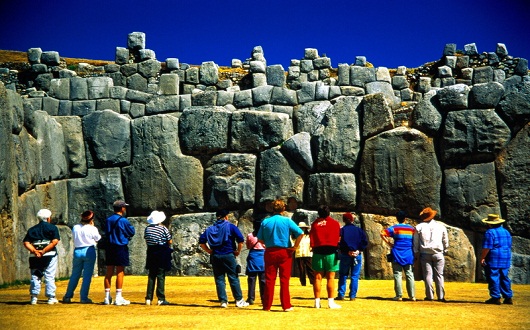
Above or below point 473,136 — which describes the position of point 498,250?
below

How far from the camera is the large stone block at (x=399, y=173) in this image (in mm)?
18578

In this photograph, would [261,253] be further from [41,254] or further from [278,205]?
[41,254]

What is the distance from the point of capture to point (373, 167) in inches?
747

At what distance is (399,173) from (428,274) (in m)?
5.44

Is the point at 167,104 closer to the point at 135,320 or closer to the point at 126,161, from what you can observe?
the point at 126,161

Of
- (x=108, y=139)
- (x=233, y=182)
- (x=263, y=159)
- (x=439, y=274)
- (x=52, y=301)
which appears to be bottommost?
(x=52, y=301)

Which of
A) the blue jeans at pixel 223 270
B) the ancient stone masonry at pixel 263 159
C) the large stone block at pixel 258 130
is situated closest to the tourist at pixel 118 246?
the blue jeans at pixel 223 270

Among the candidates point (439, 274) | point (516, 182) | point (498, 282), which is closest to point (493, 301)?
point (498, 282)

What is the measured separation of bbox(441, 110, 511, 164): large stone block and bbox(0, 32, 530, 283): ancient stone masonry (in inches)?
1.0

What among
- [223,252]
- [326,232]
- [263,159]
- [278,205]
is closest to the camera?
[278,205]

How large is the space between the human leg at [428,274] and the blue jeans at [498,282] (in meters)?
1.12

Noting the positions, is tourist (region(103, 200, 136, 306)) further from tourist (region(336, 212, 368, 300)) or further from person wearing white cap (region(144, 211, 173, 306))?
tourist (region(336, 212, 368, 300))

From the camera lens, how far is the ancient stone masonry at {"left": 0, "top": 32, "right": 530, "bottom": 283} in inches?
709

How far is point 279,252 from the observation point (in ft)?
37.5
